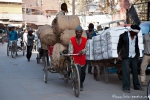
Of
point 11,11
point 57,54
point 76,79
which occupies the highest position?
point 11,11

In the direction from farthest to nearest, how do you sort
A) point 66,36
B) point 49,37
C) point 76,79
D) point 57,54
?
point 49,37
point 57,54
point 66,36
point 76,79

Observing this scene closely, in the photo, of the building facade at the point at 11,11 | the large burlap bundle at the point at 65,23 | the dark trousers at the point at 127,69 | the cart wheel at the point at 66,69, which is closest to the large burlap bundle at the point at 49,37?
the large burlap bundle at the point at 65,23

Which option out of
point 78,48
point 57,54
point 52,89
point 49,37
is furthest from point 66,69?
point 49,37

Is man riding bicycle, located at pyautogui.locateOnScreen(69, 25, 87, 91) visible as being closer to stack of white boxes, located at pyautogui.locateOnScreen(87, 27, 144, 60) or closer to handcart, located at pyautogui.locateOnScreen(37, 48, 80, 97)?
handcart, located at pyautogui.locateOnScreen(37, 48, 80, 97)

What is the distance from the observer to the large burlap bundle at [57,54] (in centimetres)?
845

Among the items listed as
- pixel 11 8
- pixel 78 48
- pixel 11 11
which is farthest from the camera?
pixel 11 8

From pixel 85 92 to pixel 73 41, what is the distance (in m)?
1.44

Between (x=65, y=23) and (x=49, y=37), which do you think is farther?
(x=49, y=37)

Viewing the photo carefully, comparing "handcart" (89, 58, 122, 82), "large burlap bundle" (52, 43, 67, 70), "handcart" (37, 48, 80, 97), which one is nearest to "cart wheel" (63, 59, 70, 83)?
"handcart" (37, 48, 80, 97)

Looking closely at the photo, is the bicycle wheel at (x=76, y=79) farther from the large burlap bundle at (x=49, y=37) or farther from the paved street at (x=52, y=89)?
the large burlap bundle at (x=49, y=37)

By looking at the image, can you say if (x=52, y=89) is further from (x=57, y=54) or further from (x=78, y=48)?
(x=78, y=48)

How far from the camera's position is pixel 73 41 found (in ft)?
25.6

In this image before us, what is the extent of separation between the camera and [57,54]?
27.8 feet

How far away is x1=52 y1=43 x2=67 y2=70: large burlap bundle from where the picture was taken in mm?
8445
